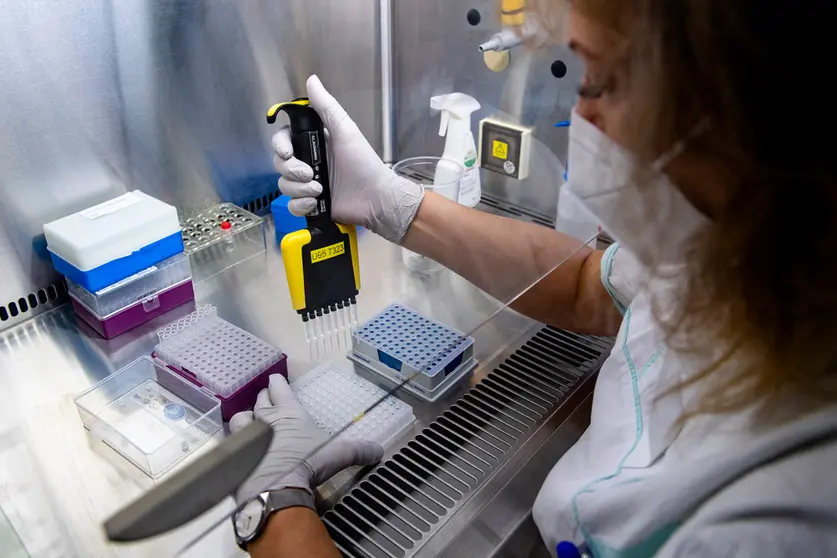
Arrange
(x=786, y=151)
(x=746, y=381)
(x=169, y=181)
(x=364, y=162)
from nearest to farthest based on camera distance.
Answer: (x=786, y=151)
(x=746, y=381)
(x=364, y=162)
(x=169, y=181)

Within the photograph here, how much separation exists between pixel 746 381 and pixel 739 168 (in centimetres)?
21

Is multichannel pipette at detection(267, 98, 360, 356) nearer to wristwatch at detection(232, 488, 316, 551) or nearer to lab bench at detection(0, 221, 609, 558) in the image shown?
lab bench at detection(0, 221, 609, 558)

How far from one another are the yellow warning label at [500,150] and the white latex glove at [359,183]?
0.89ft

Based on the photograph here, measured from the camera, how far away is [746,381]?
563 mm

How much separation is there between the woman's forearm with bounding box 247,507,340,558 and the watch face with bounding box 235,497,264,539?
20mm

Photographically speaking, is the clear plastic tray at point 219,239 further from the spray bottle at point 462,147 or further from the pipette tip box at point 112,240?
the spray bottle at point 462,147

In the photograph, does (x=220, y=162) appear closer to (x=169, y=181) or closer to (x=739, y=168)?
(x=169, y=181)

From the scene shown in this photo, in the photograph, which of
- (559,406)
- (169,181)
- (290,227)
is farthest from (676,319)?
(169,181)

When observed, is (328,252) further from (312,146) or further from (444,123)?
(444,123)

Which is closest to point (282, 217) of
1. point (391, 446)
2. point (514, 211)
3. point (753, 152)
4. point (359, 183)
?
point (359, 183)

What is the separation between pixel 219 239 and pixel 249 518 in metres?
0.67

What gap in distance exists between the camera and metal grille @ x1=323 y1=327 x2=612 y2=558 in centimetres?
76

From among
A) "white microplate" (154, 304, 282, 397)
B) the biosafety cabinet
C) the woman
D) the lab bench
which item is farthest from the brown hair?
"white microplate" (154, 304, 282, 397)

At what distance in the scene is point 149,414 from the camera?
87 centimetres
